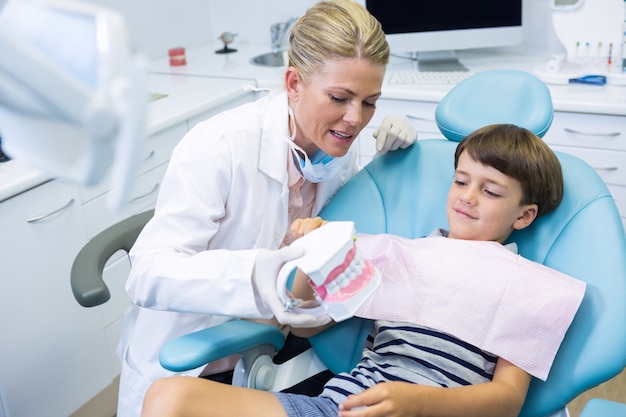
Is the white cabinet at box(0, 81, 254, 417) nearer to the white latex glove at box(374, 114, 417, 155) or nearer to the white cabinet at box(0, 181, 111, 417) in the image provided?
the white cabinet at box(0, 181, 111, 417)

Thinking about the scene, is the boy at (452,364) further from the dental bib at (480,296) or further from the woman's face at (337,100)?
the woman's face at (337,100)

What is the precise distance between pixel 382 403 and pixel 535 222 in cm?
53

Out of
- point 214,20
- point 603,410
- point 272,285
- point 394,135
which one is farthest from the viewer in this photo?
point 214,20

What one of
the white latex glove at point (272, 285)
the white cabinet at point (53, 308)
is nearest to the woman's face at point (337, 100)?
the white latex glove at point (272, 285)

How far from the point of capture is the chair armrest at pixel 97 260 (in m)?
1.42

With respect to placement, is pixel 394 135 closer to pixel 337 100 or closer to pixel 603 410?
pixel 337 100

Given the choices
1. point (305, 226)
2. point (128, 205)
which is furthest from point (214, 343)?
point (128, 205)

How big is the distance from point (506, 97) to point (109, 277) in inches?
54.8

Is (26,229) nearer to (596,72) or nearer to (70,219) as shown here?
(70,219)

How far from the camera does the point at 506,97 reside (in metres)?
1.53

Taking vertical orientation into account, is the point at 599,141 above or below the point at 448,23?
below

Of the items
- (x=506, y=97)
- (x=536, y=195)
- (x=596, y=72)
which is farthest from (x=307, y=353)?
(x=596, y=72)

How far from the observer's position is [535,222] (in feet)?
4.68

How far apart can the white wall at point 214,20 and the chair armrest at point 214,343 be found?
2082mm
